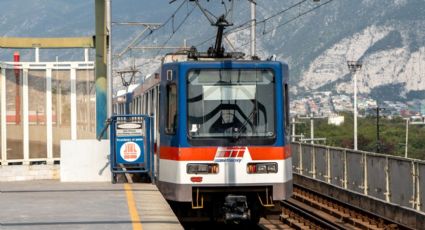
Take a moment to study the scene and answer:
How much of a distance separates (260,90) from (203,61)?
1113mm

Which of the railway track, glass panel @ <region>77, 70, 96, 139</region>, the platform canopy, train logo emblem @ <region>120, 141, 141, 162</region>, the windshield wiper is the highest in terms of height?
the platform canopy

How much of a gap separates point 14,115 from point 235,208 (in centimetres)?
739

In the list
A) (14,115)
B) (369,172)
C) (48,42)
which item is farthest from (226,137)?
(48,42)

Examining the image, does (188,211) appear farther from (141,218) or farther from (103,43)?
(103,43)

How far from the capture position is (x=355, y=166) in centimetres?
2423

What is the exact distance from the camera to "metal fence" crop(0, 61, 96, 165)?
21.4 m

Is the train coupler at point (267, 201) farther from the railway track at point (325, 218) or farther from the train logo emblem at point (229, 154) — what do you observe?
the train logo emblem at point (229, 154)

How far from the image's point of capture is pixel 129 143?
761 inches

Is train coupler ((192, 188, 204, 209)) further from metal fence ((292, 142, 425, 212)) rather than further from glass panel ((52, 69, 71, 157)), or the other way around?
glass panel ((52, 69, 71, 157))

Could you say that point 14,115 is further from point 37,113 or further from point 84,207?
point 84,207

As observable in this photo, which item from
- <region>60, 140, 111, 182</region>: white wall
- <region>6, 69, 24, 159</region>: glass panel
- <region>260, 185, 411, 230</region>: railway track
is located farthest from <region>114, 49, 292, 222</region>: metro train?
<region>6, 69, 24, 159</region>: glass panel

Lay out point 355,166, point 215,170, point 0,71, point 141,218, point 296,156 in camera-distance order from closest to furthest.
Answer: point 141,218
point 215,170
point 0,71
point 355,166
point 296,156

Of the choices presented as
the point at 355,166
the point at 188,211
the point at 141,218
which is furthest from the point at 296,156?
the point at 141,218

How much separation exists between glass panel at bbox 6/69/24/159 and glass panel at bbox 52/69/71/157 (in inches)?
29.9
